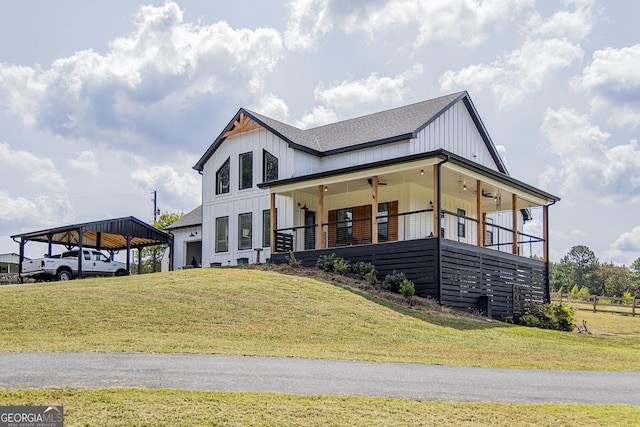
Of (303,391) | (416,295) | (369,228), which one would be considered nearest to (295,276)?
(416,295)

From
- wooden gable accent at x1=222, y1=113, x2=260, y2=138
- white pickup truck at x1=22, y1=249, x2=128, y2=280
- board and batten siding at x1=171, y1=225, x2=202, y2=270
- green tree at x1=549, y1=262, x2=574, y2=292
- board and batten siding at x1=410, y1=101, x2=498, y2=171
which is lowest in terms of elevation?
green tree at x1=549, y1=262, x2=574, y2=292

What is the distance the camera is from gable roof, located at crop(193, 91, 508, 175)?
88.5 feet

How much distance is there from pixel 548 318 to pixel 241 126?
14.8 metres

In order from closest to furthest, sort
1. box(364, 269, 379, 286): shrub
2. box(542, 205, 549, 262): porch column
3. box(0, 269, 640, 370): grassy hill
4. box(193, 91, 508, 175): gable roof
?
box(0, 269, 640, 370): grassy hill, box(364, 269, 379, 286): shrub, box(193, 91, 508, 175): gable roof, box(542, 205, 549, 262): porch column

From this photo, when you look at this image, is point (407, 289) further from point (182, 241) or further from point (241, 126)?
point (182, 241)

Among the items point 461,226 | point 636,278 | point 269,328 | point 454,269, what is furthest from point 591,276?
point 269,328

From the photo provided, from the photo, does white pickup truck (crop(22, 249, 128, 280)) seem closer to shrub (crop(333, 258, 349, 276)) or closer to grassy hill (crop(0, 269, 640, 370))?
grassy hill (crop(0, 269, 640, 370))

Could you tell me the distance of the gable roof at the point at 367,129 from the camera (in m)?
27.0

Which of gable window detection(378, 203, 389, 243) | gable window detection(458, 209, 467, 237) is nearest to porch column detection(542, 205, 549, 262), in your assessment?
gable window detection(458, 209, 467, 237)

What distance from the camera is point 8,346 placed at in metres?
12.6

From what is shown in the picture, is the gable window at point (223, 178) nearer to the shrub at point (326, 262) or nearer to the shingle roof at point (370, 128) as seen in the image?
the shingle roof at point (370, 128)

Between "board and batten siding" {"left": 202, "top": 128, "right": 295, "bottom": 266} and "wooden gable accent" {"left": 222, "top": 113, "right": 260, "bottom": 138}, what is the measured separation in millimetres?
208

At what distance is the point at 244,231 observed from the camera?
97.2 feet

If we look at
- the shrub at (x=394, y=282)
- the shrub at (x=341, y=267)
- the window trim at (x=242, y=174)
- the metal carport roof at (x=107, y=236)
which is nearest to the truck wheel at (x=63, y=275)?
the metal carport roof at (x=107, y=236)
